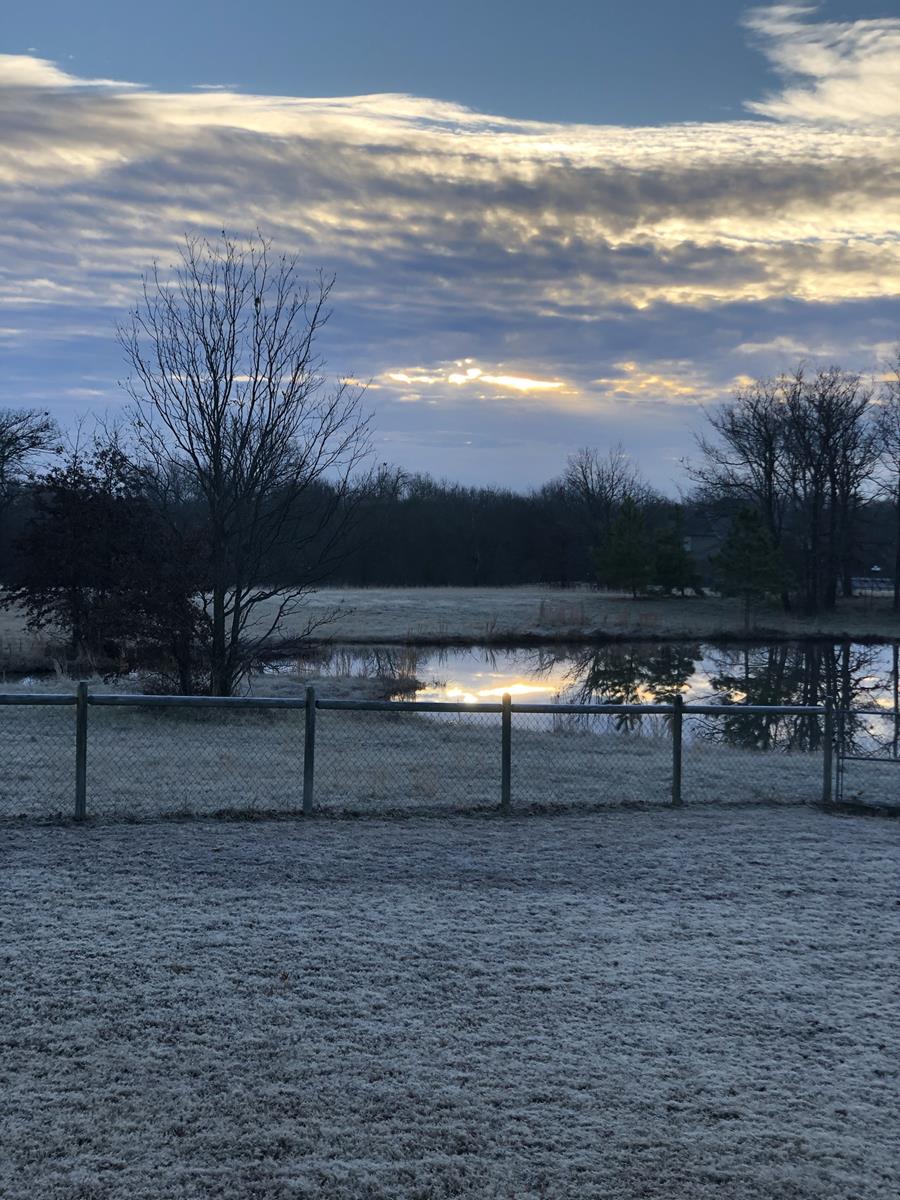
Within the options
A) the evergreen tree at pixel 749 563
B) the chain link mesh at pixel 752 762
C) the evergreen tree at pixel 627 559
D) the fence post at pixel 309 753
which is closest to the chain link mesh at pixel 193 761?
the fence post at pixel 309 753

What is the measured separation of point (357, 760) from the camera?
14.7 meters

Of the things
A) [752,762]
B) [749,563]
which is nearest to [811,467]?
[749,563]

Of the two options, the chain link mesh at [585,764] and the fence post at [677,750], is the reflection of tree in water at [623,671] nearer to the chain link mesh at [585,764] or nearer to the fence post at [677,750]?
the chain link mesh at [585,764]

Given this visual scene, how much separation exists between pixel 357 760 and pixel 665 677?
1856 centimetres

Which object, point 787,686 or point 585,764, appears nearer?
point 585,764

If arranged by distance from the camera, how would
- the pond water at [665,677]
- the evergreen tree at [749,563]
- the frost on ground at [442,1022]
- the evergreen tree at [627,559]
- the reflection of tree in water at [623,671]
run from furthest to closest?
the evergreen tree at [627,559] → the evergreen tree at [749,563] → the reflection of tree in water at [623,671] → the pond water at [665,677] → the frost on ground at [442,1022]

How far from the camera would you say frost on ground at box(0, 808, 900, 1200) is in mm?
4527

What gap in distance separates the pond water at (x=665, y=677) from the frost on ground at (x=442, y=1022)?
9.66m

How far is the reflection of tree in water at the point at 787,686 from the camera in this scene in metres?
19.9

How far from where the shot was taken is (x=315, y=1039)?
18.6 ft

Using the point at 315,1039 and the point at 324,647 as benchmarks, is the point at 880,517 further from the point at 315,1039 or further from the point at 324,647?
the point at 315,1039

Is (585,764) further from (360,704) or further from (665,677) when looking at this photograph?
(665,677)

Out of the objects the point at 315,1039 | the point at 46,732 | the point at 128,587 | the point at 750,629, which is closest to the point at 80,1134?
the point at 315,1039

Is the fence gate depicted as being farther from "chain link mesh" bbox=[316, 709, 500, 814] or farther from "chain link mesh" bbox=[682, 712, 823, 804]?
"chain link mesh" bbox=[316, 709, 500, 814]
